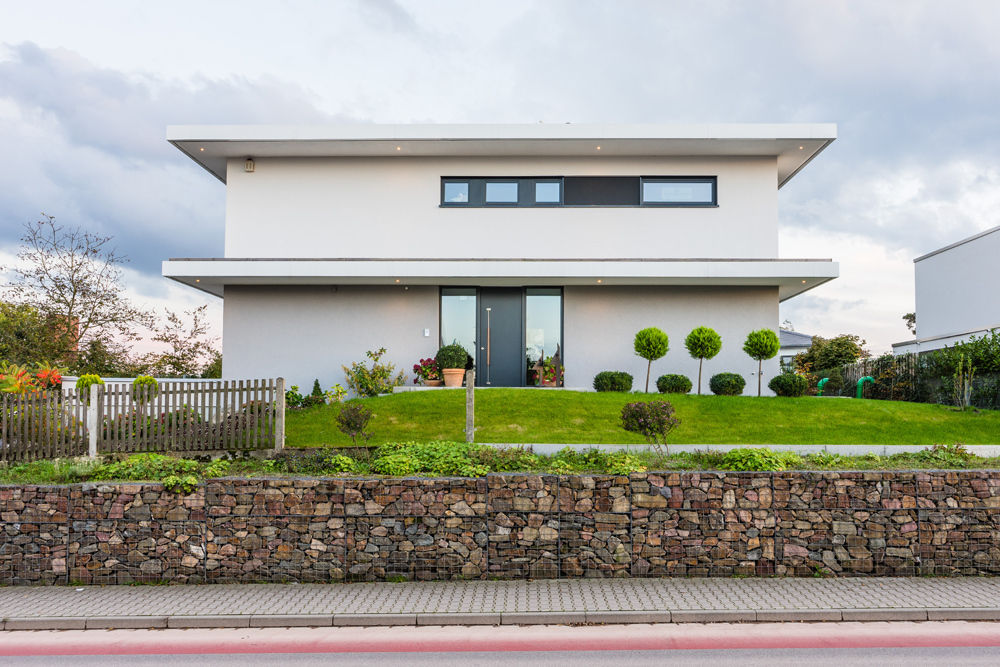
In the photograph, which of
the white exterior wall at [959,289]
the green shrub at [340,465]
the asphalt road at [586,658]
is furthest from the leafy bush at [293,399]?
the white exterior wall at [959,289]

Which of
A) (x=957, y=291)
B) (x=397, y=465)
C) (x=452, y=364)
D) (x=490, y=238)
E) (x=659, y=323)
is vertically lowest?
(x=397, y=465)

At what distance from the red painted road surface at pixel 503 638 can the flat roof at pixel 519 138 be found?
15.0 metres

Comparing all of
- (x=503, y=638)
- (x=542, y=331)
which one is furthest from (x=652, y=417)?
(x=542, y=331)

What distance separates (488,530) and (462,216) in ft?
45.8

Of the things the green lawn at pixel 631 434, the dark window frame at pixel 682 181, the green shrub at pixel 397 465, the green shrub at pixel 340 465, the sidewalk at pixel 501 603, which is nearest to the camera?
the sidewalk at pixel 501 603

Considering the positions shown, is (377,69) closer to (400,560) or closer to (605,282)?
(605,282)

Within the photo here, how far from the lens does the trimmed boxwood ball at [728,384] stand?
18.0 m

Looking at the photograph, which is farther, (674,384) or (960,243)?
(960,243)

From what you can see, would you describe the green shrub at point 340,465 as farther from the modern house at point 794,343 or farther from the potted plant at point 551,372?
the modern house at point 794,343

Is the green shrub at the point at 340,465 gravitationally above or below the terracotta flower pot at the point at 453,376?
below

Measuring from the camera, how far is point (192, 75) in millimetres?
17734

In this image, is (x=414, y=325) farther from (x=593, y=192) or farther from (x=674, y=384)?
(x=674, y=384)

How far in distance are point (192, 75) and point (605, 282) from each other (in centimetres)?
1235

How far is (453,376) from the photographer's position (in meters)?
18.3
